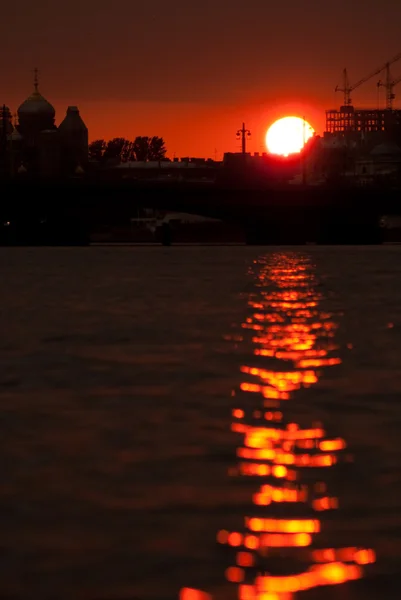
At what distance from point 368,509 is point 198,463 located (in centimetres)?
275

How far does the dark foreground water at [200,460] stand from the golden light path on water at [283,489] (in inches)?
0.9

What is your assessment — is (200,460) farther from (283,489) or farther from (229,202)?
(229,202)

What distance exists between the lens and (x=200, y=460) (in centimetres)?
1527

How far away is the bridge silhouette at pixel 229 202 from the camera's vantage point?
4198 inches

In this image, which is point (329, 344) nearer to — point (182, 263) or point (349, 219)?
point (182, 263)

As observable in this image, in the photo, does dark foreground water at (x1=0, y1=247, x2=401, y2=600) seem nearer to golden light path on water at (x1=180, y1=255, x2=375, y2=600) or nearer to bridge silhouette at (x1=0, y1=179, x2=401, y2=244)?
golden light path on water at (x1=180, y1=255, x2=375, y2=600)

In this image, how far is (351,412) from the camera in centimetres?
1902

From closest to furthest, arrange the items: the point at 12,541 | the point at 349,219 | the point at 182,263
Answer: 1. the point at 12,541
2. the point at 182,263
3. the point at 349,219

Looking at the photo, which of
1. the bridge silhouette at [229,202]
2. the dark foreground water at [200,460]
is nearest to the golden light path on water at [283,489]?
the dark foreground water at [200,460]

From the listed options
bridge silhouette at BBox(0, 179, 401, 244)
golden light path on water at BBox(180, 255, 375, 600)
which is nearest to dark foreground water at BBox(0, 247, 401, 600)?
golden light path on water at BBox(180, 255, 375, 600)

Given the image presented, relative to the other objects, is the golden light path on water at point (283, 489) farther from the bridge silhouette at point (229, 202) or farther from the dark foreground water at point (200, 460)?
the bridge silhouette at point (229, 202)

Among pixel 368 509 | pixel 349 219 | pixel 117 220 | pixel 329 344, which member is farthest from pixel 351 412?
pixel 117 220

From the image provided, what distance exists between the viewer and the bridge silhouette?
106625mm

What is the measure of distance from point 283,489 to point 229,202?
98112mm
